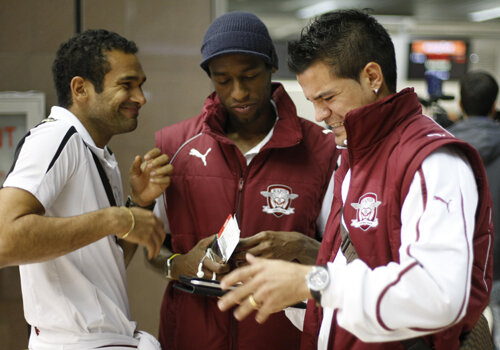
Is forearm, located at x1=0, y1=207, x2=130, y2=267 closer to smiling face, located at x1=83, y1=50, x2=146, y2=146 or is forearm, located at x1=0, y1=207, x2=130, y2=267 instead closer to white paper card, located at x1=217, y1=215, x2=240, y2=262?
white paper card, located at x1=217, y1=215, x2=240, y2=262

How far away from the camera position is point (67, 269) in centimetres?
195

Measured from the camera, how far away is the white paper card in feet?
6.19

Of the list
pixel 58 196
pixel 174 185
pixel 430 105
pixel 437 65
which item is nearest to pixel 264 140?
pixel 174 185

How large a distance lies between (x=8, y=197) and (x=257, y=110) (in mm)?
1038

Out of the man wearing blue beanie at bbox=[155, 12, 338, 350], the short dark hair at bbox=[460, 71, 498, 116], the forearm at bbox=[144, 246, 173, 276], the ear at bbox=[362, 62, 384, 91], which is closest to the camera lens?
the ear at bbox=[362, 62, 384, 91]

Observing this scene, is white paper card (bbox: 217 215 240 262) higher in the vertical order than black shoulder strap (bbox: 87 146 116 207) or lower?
lower

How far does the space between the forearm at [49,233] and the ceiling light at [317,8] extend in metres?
8.72

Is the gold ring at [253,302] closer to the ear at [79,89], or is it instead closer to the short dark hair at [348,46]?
the short dark hair at [348,46]

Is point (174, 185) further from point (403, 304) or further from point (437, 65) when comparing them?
point (437, 65)

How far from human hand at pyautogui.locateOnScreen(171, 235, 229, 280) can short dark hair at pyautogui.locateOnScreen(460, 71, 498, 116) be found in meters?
2.43

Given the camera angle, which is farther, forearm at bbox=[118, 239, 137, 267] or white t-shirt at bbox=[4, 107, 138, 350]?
forearm at bbox=[118, 239, 137, 267]

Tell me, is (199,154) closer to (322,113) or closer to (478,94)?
(322,113)

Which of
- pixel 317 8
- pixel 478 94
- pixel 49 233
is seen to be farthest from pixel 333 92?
pixel 317 8

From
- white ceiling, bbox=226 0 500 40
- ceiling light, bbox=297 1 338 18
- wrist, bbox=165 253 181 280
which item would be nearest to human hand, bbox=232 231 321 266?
wrist, bbox=165 253 181 280
